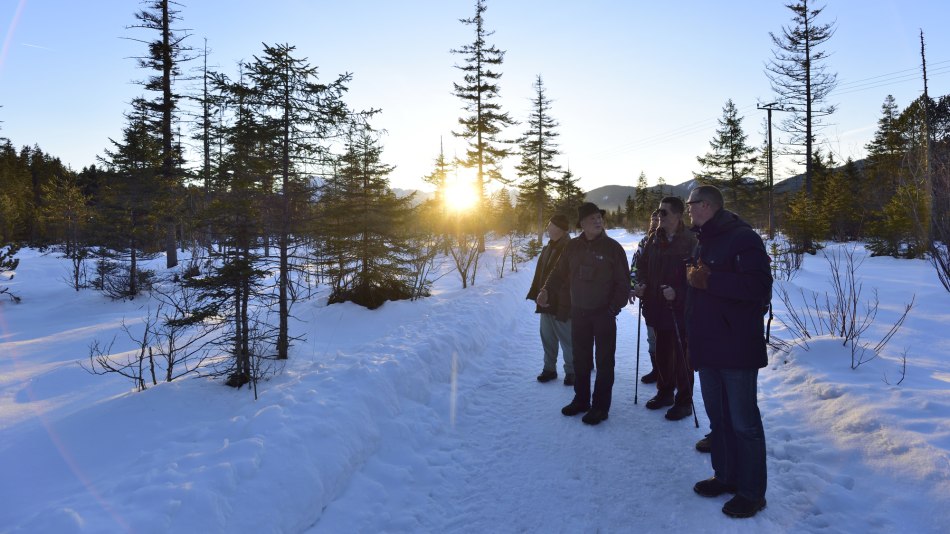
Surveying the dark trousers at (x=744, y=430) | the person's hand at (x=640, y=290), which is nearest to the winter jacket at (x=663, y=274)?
the person's hand at (x=640, y=290)

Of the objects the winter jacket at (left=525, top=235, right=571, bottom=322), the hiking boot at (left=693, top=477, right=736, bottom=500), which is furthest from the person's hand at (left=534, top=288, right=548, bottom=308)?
the hiking boot at (left=693, top=477, right=736, bottom=500)

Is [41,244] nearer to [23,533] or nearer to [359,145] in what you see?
[359,145]

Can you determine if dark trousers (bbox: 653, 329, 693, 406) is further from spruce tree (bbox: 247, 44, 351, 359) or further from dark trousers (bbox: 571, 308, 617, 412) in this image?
spruce tree (bbox: 247, 44, 351, 359)

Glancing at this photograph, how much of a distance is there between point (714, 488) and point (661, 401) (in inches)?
65.7

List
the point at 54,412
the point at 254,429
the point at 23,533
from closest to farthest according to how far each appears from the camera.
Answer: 1. the point at 23,533
2. the point at 254,429
3. the point at 54,412

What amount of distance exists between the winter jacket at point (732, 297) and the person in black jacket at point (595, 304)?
52.1 inches

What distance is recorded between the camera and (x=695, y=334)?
3.10 meters

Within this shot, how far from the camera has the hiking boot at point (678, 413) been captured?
444 centimetres

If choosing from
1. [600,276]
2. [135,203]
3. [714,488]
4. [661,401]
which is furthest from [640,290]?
[135,203]

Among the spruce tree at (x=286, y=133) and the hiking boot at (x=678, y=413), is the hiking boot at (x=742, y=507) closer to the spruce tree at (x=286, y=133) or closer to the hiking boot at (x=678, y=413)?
the hiking boot at (x=678, y=413)

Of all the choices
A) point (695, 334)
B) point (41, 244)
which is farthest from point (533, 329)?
point (41, 244)

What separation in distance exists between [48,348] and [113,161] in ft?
49.8

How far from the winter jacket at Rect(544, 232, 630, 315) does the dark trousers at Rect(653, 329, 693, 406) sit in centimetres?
77

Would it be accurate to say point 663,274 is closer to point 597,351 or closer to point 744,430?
point 597,351
